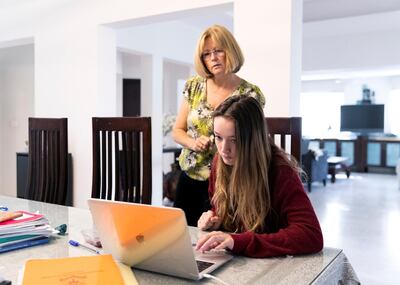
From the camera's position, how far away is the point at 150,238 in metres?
0.86

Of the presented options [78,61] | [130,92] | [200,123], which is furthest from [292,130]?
[130,92]

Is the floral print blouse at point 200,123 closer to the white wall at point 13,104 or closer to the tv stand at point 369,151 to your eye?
the white wall at point 13,104

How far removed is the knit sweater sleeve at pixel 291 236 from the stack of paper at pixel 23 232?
549 millimetres

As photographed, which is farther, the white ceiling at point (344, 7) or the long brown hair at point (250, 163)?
the white ceiling at point (344, 7)

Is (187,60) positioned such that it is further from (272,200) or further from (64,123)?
(272,200)

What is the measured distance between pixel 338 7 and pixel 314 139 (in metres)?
5.43

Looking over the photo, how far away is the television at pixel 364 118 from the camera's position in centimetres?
917

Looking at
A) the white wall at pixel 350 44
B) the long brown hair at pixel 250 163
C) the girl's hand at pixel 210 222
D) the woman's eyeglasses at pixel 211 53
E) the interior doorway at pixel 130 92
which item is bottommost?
the girl's hand at pixel 210 222

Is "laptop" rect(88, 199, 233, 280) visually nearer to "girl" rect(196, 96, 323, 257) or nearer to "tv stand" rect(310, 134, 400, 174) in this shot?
"girl" rect(196, 96, 323, 257)

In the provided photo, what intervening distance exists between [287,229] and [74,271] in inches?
19.9

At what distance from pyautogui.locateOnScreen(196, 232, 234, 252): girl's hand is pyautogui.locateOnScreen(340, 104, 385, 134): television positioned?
357 inches

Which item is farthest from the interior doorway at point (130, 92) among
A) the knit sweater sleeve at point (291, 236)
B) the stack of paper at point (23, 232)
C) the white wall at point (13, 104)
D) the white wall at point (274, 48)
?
the knit sweater sleeve at point (291, 236)

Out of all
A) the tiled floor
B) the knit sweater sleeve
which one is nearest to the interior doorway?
the tiled floor

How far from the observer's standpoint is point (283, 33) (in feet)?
8.60
